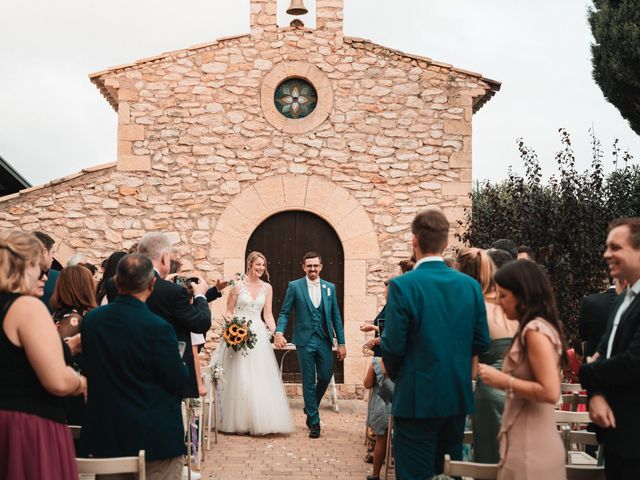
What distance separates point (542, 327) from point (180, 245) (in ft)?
30.6

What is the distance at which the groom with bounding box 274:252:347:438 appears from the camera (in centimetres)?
917

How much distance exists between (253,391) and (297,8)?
233 inches

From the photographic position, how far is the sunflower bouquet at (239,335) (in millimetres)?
9156

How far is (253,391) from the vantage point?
9.19 metres

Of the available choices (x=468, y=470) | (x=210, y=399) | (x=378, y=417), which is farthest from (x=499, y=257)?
(x=210, y=399)

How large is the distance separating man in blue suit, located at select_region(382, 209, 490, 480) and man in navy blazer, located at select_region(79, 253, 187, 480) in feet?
3.77

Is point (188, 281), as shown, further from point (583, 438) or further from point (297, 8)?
point (297, 8)

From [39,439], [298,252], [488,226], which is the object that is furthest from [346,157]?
[39,439]

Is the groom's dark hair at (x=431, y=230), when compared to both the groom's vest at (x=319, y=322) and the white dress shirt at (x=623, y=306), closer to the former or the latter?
the white dress shirt at (x=623, y=306)

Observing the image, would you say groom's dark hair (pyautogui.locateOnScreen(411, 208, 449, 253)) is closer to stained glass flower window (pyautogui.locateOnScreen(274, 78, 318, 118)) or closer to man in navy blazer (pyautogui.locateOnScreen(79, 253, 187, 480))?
man in navy blazer (pyautogui.locateOnScreen(79, 253, 187, 480))

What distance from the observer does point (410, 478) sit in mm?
4309

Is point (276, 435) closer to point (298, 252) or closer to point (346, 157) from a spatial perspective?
point (298, 252)

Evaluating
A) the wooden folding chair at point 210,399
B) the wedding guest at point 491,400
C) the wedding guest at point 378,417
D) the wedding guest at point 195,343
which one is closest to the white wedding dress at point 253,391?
the wooden folding chair at point 210,399

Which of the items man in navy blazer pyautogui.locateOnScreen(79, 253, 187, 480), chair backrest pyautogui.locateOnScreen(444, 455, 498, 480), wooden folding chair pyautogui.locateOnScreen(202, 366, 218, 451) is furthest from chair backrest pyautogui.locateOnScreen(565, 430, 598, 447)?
wooden folding chair pyautogui.locateOnScreen(202, 366, 218, 451)
